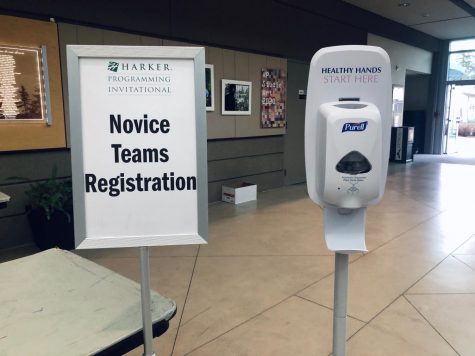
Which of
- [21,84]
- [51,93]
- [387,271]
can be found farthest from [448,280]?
[21,84]

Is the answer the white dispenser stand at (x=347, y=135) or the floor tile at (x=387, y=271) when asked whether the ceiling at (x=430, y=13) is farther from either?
the white dispenser stand at (x=347, y=135)

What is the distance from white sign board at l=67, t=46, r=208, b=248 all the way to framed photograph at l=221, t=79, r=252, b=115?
4254mm

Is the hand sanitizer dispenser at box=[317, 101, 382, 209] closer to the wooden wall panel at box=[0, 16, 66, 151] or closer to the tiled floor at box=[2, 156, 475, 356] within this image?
the tiled floor at box=[2, 156, 475, 356]

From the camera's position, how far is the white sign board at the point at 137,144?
3.51ft

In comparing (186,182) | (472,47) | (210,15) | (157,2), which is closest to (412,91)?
(472,47)

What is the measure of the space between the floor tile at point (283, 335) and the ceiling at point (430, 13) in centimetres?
655

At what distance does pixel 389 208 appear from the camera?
16.4ft

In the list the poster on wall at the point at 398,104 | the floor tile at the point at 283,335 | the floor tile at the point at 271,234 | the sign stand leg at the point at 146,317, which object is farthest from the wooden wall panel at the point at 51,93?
the poster on wall at the point at 398,104

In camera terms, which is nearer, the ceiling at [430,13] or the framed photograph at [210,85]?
the framed photograph at [210,85]

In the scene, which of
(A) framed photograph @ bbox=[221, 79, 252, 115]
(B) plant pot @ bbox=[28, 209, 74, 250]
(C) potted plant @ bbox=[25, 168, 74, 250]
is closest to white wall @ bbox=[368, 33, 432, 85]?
(A) framed photograph @ bbox=[221, 79, 252, 115]

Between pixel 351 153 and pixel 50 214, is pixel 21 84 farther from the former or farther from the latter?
pixel 351 153

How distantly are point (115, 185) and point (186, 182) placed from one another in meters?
0.20

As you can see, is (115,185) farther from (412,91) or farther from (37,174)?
(412,91)

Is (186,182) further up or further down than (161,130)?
further down
